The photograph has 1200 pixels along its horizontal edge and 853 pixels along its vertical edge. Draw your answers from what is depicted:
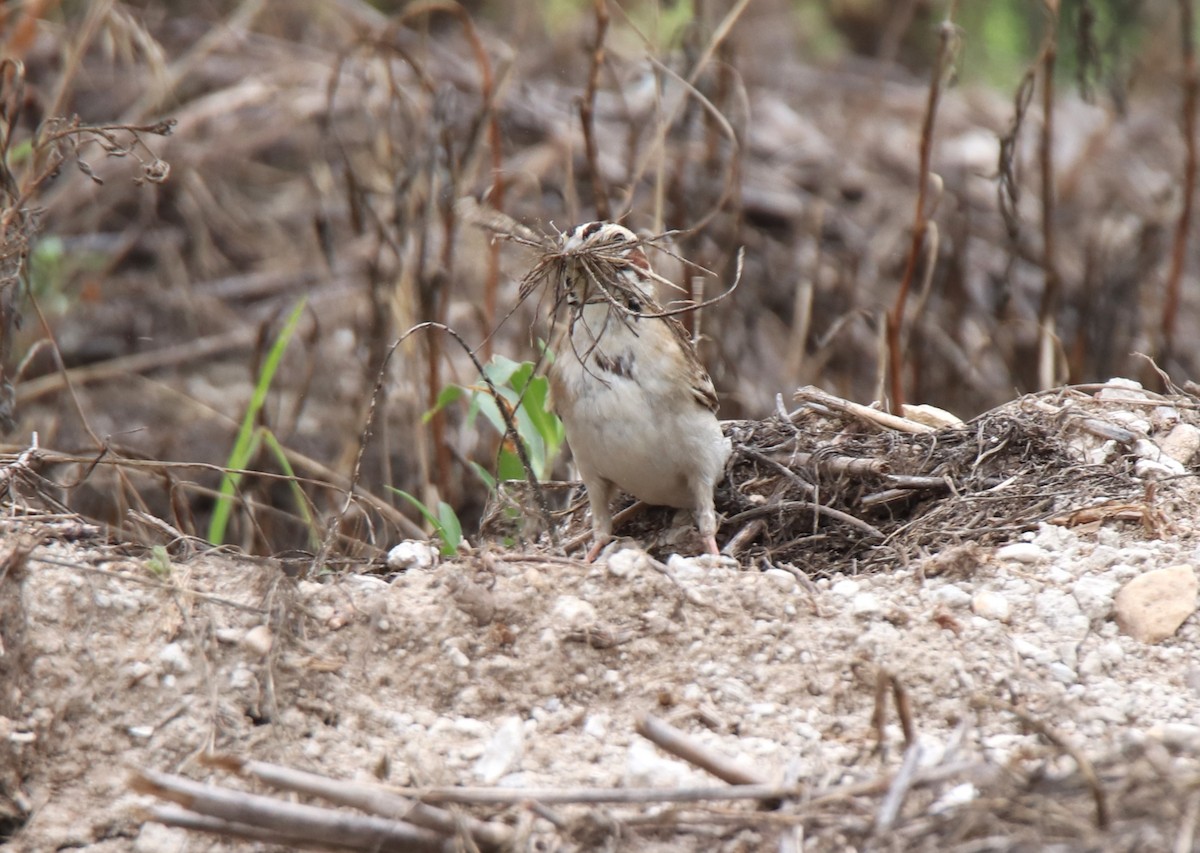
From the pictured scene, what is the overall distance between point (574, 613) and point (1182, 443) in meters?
2.03

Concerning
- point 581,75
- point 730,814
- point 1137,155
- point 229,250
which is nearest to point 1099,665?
point 730,814

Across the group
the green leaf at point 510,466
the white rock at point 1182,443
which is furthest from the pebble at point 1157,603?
the green leaf at point 510,466

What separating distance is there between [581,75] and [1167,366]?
14.6 feet

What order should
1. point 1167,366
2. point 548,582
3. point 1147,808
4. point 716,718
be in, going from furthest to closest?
point 1167,366, point 548,582, point 716,718, point 1147,808

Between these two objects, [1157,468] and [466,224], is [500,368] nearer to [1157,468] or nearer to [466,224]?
[466,224]

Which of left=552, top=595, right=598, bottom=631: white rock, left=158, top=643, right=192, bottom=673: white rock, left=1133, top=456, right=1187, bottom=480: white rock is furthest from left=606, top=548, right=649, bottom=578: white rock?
left=1133, top=456, right=1187, bottom=480: white rock

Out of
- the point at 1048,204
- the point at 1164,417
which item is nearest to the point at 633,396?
the point at 1164,417

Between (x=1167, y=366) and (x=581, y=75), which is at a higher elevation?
(x=581, y=75)

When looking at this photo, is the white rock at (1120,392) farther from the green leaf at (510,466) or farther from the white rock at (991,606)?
the green leaf at (510,466)

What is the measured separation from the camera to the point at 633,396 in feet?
13.5

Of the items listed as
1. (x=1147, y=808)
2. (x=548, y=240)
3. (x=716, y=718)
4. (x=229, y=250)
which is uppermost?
(x=548, y=240)

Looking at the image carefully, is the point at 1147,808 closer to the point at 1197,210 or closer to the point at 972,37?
the point at 1197,210

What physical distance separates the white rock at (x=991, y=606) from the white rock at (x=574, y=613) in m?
0.88

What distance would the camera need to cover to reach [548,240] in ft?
12.6
